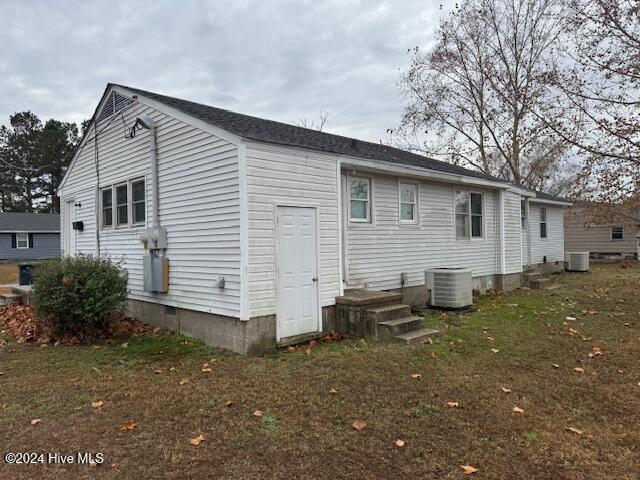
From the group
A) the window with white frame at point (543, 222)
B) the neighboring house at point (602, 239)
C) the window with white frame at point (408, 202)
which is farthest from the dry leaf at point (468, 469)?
the neighboring house at point (602, 239)

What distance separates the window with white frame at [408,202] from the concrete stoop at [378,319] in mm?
2805

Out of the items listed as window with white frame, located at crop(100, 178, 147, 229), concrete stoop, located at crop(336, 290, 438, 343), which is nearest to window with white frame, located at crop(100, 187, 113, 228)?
window with white frame, located at crop(100, 178, 147, 229)

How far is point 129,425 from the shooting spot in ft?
12.7

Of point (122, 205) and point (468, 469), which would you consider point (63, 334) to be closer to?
point (122, 205)

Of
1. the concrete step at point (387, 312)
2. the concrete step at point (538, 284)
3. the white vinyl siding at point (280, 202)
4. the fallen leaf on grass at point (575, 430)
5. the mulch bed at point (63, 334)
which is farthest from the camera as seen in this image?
the concrete step at point (538, 284)

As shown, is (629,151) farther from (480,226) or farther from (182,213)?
(182,213)

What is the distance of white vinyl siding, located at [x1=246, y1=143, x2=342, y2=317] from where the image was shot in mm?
6227

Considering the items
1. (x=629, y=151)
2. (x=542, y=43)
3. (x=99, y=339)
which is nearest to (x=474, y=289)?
(x=629, y=151)

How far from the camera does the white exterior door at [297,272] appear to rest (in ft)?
21.7

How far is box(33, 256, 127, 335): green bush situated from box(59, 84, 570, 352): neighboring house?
791mm

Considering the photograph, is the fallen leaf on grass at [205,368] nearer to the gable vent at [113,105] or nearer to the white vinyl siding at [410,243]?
the white vinyl siding at [410,243]

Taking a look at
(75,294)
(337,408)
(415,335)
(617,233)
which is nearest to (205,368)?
(337,408)

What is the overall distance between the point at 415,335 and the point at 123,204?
21.6 feet

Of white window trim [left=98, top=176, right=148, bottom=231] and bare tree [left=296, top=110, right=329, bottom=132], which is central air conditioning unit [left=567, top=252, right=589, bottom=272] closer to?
bare tree [left=296, top=110, right=329, bottom=132]
